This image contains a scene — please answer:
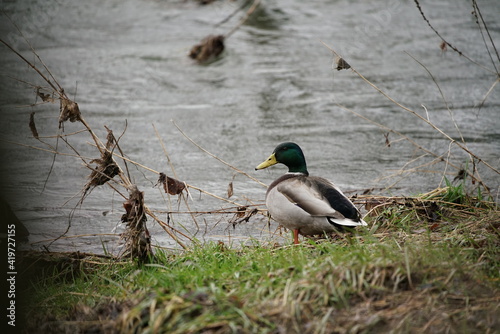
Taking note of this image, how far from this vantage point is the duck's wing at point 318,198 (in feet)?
15.9

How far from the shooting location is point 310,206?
4941mm

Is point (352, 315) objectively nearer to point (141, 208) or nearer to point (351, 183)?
point (141, 208)

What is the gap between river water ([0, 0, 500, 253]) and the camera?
6.69m

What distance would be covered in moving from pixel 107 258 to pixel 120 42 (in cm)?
750

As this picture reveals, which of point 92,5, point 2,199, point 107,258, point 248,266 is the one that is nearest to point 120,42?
point 92,5

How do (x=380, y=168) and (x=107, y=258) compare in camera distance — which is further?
(x=380, y=168)

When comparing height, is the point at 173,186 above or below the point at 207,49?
below

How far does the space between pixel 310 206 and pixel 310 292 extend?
130cm

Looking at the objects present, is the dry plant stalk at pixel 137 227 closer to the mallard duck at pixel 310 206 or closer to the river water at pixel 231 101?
the river water at pixel 231 101

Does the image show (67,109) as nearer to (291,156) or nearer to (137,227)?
(137,227)

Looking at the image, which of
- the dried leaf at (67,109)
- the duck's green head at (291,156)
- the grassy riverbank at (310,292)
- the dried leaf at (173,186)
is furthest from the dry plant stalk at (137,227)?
the duck's green head at (291,156)

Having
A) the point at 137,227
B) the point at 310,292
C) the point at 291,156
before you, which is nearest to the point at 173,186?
the point at 137,227

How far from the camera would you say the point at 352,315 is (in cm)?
355

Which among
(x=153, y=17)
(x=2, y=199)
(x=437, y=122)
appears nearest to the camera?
(x=2, y=199)
